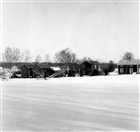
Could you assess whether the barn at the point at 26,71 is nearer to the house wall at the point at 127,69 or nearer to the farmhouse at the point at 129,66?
the house wall at the point at 127,69

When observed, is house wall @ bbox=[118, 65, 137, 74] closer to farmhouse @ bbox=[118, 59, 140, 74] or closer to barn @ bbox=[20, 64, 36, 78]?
farmhouse @ bbox=[118, 59, 140, 74]

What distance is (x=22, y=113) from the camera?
23.3 ft

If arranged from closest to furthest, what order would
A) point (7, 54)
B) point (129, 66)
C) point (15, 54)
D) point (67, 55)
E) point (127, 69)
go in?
point (129, 66) → point (127, 69) → point (67, 55) → point (7, 54) → point (15, 54)

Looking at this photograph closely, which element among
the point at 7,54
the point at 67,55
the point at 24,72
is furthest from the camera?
the point at 7,54

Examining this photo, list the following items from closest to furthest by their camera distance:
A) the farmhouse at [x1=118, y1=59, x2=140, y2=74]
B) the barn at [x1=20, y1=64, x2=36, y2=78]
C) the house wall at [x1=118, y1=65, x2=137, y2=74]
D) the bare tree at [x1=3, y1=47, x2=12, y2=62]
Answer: the farmhouse at [x1=118, y1=59, x2=140, y2=74]
the house wall at [x1=118, y1=65, x2=137, y2=74]
the barn at [x1=20, y1=64, x2=36, y2=78]
the bare tree at [x1=3, y1=47, x2=12, y2=62]

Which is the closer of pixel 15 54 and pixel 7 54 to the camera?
pixel 7 54

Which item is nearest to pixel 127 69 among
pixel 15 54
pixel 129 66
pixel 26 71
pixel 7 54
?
pixel 129 66

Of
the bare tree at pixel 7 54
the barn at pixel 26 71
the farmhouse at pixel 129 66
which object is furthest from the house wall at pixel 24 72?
the farmhouse at pixel 129 66

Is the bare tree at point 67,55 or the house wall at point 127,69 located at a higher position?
the bare tree at point 67,55

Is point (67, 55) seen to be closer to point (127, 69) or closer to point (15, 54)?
point (15, 54)

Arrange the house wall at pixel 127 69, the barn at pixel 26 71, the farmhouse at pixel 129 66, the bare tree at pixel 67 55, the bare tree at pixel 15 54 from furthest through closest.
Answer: the bare tree at pixel 15 54 → the bare tree at pixel 67 55 → the barn at pixel 26 71 → the house wall at pixel 127 69 → the farmhouse at pixel 129 66

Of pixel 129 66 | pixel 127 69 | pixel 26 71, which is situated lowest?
pixel 26 71

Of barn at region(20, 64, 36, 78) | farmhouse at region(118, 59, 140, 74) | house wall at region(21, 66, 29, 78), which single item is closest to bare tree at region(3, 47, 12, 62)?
barn at region(20, 64, 36, 78)

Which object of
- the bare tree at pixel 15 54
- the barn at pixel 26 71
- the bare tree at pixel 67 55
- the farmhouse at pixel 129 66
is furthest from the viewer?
the bare tree at pixel 15 54
